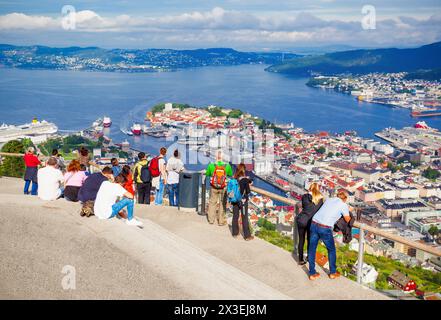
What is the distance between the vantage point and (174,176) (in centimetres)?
632

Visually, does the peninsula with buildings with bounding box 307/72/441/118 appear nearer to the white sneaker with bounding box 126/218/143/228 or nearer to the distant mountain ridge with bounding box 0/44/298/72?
the distant mountain ridge with bounding box 0/44/298/72

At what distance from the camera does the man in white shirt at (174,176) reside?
625 cm

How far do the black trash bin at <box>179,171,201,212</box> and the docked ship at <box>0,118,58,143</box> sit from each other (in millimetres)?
29159

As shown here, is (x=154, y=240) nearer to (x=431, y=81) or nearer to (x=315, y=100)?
(x=315, y=100)

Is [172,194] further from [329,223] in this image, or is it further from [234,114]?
[234,114]

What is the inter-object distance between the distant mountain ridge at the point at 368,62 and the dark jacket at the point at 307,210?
96568 mm

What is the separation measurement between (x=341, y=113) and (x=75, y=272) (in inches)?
2037

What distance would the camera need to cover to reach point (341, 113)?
176 ft

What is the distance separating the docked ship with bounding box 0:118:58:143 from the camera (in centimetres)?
3319

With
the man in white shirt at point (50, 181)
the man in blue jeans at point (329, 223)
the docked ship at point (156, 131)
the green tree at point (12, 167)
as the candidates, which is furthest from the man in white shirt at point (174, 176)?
the docked ship at point (156, 131)

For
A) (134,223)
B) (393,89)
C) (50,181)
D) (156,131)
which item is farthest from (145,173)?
(393,89)

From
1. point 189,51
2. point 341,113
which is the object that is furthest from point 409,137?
point 189,51

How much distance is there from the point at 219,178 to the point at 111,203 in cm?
113

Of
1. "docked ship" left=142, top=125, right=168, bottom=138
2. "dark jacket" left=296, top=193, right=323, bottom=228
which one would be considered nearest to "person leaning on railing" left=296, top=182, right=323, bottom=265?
"dark jacket" left=296, top=193, right=323, bottom=228
